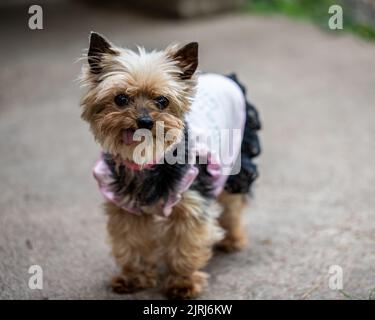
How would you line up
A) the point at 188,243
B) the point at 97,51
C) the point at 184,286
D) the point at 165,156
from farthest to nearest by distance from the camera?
the point at 184,286, the point at 188,243, the point at 165,156, the point at 97,51

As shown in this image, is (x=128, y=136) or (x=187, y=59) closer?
(x=128, y=136)

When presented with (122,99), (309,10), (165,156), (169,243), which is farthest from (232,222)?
(309,10)

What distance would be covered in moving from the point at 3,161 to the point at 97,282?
7.98 ft

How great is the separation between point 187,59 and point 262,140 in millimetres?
3253

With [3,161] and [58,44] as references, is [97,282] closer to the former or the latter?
[3,161]

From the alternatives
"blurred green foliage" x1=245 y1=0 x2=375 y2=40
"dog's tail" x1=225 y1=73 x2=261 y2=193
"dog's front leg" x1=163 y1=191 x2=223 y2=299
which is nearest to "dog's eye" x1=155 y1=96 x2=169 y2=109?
"dog's front leg" x1=163 y1=191 x2=223 y2=299

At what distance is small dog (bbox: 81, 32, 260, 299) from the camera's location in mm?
3367

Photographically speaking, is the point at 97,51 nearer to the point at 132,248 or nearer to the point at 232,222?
the point at 132,248

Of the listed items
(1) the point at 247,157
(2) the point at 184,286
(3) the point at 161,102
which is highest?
(3) the point at 161,102

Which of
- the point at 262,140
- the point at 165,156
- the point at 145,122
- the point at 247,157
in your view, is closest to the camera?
the point at 145,122

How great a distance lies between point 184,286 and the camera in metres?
3.97

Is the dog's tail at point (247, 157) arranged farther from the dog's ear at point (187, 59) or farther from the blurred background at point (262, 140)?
the dog's ear at point (187, 59)

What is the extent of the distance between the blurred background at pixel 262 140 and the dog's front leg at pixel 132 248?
108 millimetres

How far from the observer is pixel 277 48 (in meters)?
9.38
